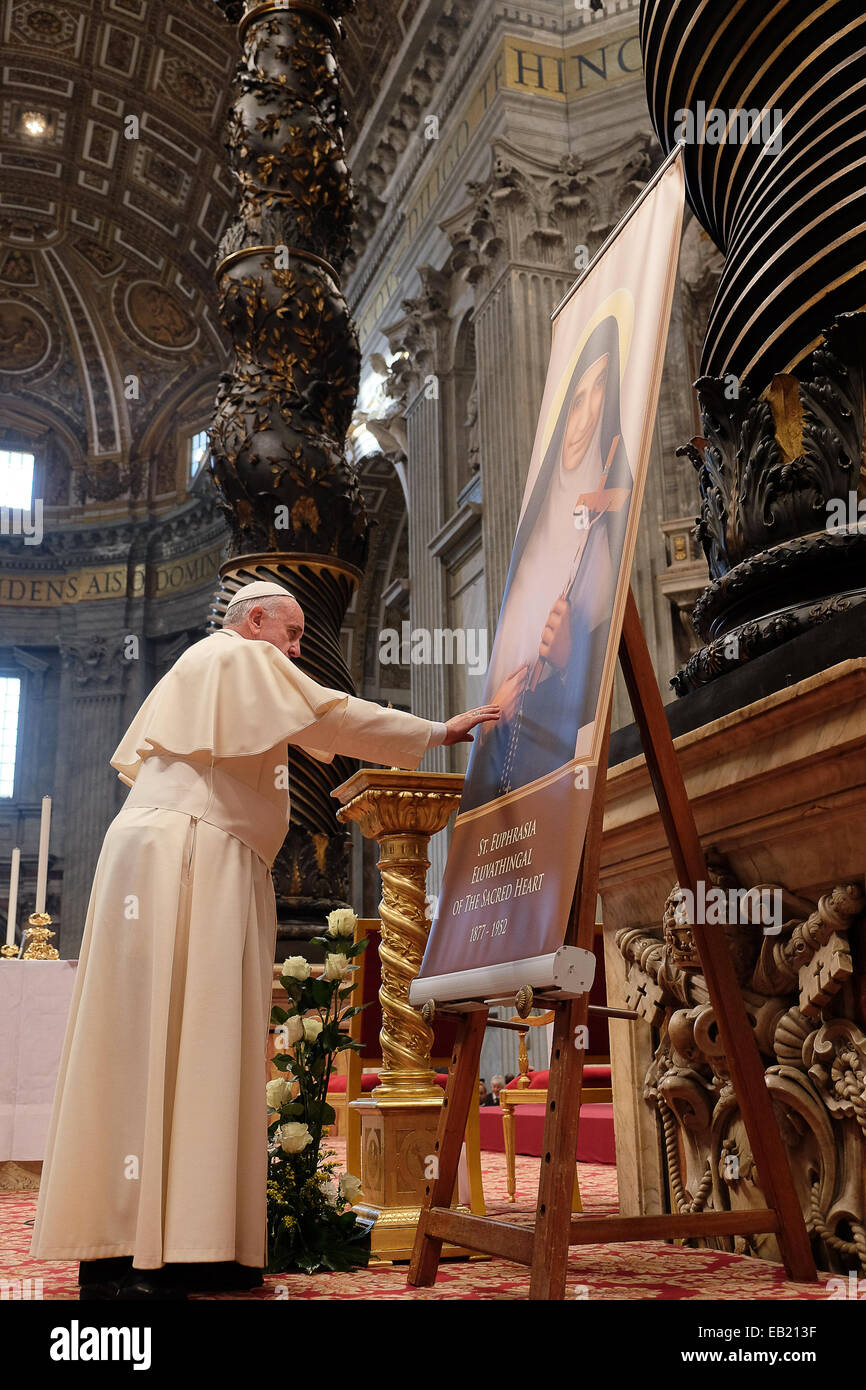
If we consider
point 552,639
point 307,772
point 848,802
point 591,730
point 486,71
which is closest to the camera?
point 591,730

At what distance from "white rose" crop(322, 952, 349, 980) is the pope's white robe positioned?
294 millimetres

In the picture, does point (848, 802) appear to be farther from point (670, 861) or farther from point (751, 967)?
point (670, 861)

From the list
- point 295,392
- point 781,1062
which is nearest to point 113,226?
point 295,392

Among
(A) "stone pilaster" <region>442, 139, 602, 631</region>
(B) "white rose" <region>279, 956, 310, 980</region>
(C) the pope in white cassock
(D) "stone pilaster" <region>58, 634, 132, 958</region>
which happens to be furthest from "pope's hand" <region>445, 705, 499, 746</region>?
(D) "stone pilaster" <region>58, 634, 132, 958</region>

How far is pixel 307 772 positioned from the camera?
4.70 meters

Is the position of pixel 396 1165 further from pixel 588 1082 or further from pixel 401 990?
pixel 588 1082

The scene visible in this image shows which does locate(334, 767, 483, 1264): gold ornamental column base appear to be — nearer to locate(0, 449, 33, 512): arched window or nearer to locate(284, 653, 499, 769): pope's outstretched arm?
locate(284, 653, 499, 769): pope's outstretched arm

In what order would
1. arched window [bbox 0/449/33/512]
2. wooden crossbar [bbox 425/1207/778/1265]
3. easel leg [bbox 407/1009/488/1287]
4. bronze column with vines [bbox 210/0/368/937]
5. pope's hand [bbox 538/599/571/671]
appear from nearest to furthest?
wooden crossbar [bbox 425/1207/778/1265] < pope's hand [bbox 538/599/571/671] < easel leg [bbox 407/1009/488/1287] < bronze column with vines [bbox 210/0/368/937] < arched window [bbox 0/449/33/512]

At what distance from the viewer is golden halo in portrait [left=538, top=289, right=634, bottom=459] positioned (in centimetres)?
234

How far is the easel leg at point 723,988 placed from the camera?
2072 millimetres

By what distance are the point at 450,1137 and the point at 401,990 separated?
64 cm

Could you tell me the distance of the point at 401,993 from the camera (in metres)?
2.96
